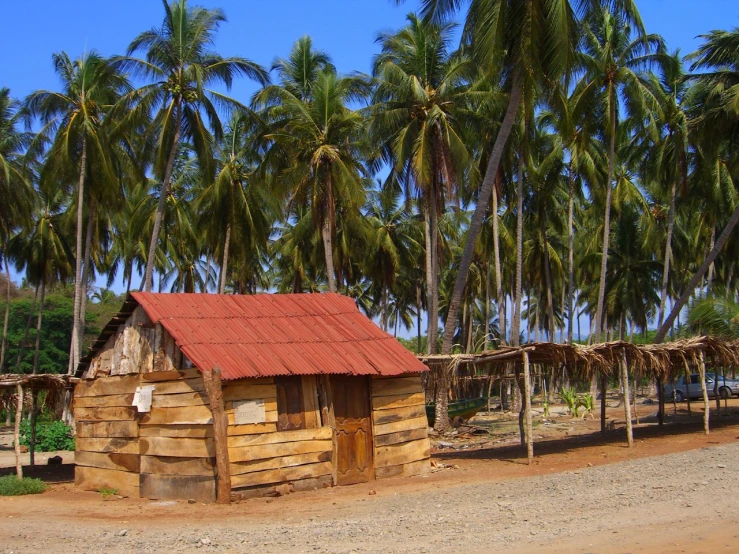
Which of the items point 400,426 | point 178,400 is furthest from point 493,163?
point 178,400

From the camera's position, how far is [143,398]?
13.4 m

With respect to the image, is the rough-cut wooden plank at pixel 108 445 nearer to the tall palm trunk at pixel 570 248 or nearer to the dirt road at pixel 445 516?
the dirt road at pixel 445 516

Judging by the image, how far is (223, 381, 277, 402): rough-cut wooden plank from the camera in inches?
496

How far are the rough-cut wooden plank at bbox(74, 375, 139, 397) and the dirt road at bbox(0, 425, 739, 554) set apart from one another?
201 cm

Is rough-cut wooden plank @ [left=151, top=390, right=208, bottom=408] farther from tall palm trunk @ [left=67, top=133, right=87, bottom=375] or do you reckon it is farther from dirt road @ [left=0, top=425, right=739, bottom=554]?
tall palm trunk @ [left=67, top=133, right=87, bottom=375]

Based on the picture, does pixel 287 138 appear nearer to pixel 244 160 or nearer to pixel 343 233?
pixel 244 160

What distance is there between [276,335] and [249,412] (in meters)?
2.10

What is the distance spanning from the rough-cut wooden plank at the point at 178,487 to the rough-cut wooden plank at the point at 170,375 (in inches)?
66.3

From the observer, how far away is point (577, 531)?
9.23 metres

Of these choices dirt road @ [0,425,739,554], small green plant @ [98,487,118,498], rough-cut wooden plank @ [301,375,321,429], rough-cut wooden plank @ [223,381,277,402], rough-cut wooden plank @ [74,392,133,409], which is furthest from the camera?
rough-cut wooden plank @ [74,392,133,409]

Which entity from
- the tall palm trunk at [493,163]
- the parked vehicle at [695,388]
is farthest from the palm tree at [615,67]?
the parked vehicle at [695,388]

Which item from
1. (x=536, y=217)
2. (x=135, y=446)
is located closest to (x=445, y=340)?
(x=135, y=446)

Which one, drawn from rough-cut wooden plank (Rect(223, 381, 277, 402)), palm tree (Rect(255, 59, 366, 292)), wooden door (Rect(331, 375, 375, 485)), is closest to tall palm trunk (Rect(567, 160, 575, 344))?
palm tree (Rect(255, 59, 366, 292))

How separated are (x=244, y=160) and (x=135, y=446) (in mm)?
17324
